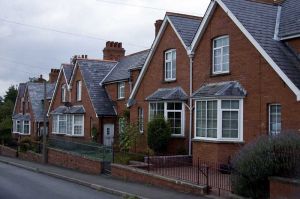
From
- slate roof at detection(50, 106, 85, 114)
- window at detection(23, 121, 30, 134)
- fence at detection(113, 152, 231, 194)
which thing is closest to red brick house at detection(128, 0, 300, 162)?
fence at detection(113, 152, 231, 194)

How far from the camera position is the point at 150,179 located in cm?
1953

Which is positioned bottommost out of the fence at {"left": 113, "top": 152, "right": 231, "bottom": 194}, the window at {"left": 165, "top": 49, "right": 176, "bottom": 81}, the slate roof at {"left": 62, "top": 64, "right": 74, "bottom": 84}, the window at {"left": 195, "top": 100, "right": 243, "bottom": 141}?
the fence at {"left": 113, "top": 152, "right": 231, "bottom": 194}

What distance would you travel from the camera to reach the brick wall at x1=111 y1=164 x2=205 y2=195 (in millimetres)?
17016

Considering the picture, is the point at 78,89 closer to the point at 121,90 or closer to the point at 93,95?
the point at 93,95

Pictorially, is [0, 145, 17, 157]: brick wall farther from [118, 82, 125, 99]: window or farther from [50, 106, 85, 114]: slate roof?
[118, 82, 125, 99]: window

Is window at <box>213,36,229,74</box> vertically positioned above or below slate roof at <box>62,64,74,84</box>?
below

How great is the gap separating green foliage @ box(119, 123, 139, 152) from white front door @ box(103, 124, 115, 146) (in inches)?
275

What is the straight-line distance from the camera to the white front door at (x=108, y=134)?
3725 centimetres

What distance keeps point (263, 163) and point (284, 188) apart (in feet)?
3.45

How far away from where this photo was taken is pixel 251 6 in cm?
2327

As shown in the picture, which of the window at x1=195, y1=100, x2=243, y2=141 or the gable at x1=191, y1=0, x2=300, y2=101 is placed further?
the window at x1=195, y1=100, x2=243, y2=141

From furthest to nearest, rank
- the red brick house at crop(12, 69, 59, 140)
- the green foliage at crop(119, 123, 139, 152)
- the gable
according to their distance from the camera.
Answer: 1. the red brick house at crop(12, 69, 59, 140)
2. the green foliage at crop(119, 123, 139, 152)
3. the gable

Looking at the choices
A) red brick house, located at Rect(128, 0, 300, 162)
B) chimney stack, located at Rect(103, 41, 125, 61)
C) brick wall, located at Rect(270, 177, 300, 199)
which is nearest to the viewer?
brick wall, located at Rect(270, 177, 300, 199)

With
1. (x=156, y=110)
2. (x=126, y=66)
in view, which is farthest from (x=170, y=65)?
(x=126, y=66)
